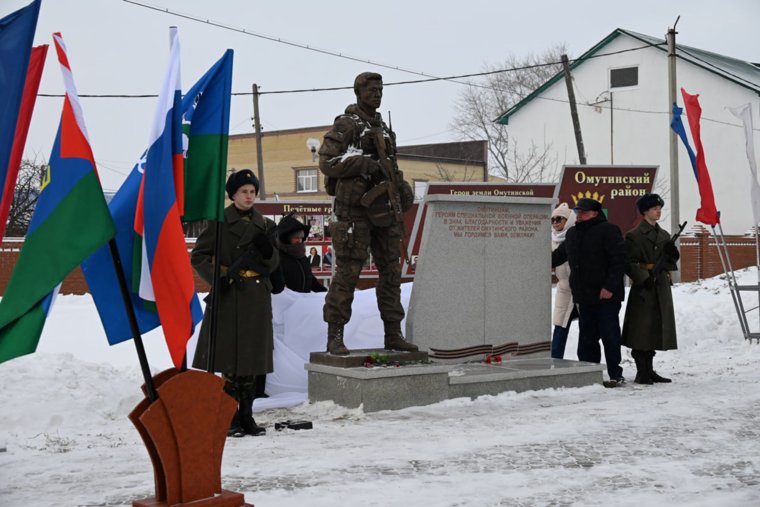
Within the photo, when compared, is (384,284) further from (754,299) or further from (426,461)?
(754,299)

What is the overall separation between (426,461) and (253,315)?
75.0 inches

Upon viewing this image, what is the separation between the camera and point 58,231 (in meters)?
3.79

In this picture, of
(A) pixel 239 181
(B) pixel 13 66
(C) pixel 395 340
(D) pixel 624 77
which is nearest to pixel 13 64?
(B) pixel 13 66

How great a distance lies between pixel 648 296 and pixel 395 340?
297 centimetres

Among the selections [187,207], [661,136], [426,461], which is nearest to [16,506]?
[187,207]

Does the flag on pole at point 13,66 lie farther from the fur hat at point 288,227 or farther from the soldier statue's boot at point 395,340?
the fur hat at point 288,227

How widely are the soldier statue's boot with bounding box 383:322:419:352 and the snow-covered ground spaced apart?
691mm

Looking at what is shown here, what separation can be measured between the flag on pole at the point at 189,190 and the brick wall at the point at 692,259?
1825 centimetres

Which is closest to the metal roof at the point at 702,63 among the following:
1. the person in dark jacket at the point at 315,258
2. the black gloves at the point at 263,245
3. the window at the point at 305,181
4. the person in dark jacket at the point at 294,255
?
the window at the point at 305,181

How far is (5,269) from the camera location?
23.1m

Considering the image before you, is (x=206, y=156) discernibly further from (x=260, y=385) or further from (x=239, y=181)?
(x=260, y=385)

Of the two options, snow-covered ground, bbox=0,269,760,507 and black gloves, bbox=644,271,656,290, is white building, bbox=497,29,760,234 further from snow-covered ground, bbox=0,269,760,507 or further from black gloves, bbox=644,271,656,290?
snow-covered ground, bbox=0,269,760,507

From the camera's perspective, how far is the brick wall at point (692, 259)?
23.3 metres

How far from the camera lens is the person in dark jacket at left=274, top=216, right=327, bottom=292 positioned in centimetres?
942
